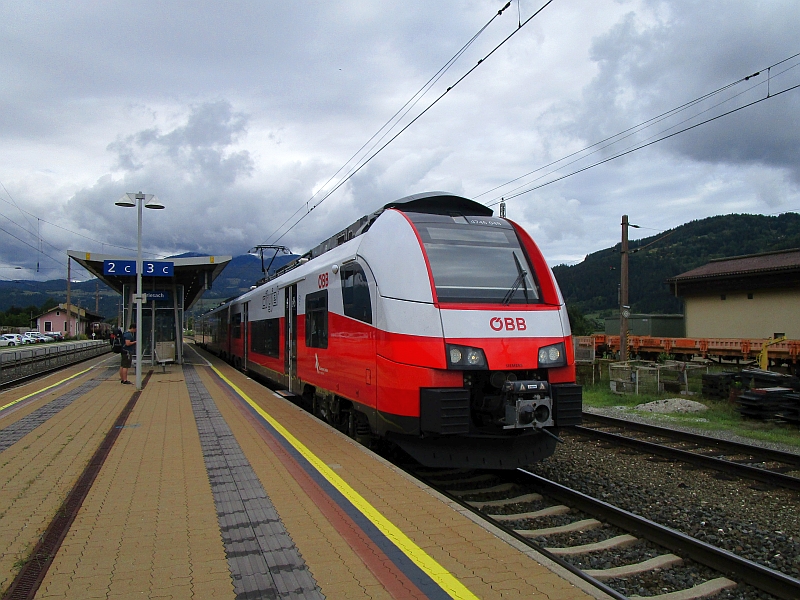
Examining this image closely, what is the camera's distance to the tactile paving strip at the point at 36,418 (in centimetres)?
856

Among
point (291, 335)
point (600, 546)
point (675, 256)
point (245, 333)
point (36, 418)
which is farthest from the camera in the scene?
point (675, 256)

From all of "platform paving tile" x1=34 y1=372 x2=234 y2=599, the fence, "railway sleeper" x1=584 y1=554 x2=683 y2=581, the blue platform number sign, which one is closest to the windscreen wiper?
"railway sleeper" x1=584 y1=554 x2=683 y2=581

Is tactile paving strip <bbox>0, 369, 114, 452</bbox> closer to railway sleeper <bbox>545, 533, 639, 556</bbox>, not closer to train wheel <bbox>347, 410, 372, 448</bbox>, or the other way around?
train wheel <bbox>347, 410, 372, 448</bbox>

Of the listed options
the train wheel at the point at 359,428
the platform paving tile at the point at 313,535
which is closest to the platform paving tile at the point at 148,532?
the platform paving tile at the point at 313,535

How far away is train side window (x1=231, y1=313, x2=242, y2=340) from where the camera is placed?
21375mm

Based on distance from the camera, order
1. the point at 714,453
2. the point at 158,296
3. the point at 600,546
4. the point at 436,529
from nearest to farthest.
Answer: the point at 436,529 < the point at 600,546 < the point at 714,453 < the point at 158,296

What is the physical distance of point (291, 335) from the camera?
462 inches

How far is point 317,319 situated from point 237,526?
5.14m

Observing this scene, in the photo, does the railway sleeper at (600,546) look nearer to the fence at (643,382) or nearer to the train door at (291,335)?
the train door at (291,335)

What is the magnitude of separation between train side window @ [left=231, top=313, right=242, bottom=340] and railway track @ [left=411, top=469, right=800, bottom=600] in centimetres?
1559

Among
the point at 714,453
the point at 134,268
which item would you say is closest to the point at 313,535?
the point at 714,453

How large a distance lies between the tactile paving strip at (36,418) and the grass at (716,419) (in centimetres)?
1139

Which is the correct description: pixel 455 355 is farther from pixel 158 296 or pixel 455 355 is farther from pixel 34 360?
pixel 34 360

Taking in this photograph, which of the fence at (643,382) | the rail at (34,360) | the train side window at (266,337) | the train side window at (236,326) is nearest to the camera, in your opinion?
the train side window at (266,337)
